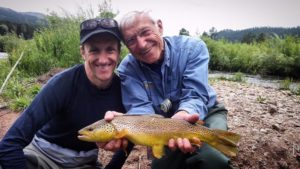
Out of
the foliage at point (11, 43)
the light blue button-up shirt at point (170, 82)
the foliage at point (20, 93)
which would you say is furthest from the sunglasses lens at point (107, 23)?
the foliage at point (11, 43)

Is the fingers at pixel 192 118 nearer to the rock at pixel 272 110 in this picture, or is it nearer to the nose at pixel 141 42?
the nose at pixel 141 42

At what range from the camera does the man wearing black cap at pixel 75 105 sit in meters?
3.12

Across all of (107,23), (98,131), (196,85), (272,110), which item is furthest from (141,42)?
(272,110)

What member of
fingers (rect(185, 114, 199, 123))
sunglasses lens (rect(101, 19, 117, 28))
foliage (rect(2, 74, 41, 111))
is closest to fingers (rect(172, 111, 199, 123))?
fingers (rect(185, 114, 199, 123))

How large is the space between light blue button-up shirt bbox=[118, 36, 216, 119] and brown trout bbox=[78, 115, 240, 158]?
0.28m

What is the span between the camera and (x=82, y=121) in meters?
3.44

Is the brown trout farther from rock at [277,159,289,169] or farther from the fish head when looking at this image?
rock at [277,159,289,169]

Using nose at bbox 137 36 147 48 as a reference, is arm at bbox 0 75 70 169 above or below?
below

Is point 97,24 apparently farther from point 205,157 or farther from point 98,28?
point 205,157

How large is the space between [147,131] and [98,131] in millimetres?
430

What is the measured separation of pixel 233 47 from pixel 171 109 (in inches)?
760

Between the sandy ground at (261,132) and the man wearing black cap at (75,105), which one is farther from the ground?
the man wearing black cap at (75,105)

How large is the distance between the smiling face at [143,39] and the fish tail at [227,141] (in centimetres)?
109

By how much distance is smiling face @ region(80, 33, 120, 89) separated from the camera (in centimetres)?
334
